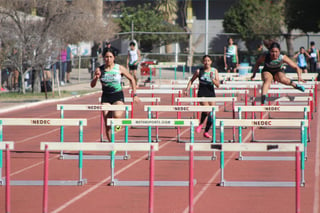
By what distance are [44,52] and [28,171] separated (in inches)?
654

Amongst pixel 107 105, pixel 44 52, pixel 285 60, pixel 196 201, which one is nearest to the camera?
pixel 196 201

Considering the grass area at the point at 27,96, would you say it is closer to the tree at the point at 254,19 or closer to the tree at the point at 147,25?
the tree at the point at 254,19

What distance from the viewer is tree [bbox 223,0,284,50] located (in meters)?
52.7

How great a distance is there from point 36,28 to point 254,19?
82.9 ft

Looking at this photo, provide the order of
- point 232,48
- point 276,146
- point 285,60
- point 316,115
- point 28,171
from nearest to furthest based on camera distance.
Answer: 1. point 276,146
2. point 28,171
3. point 285,60
4. point 316,115
5. point 232,48

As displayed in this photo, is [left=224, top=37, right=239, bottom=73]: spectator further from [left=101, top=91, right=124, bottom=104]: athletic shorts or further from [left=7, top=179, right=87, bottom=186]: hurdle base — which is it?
[left=7, top=179, right=87, bottom=186]: hurdle base

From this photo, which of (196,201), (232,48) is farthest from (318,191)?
(232,48)

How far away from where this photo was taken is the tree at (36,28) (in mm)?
29672

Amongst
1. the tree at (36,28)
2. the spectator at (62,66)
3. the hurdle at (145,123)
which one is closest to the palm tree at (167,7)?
the spectator at (62,66)

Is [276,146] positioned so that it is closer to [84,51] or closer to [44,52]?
[44,52]

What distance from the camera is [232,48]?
33.1m

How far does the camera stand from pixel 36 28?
30.2 metres

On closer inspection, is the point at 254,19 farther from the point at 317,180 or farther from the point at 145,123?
the point at 145,123

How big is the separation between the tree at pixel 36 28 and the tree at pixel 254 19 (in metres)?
17.3
